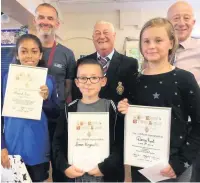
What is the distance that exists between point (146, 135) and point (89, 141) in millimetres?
288

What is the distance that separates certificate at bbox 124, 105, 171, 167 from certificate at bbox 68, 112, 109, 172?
111 millimetres

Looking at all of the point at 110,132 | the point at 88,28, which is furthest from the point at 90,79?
the point at 88,28

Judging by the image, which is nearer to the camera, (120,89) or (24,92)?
(24,92)

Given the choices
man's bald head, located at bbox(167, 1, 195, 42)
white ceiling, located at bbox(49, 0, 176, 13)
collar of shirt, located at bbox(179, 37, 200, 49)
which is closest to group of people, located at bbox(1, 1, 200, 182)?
collar of shirt, located at bbox(179, 37, 200, 49)

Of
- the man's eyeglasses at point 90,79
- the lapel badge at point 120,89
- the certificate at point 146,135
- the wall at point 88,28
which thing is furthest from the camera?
the wall at point 88,28

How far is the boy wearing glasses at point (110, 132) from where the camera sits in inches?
53.2

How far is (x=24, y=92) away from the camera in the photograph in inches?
60.7

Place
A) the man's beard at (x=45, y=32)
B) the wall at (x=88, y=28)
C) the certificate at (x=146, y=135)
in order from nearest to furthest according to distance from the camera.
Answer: the certificate at (x=146, y=135)
the man's beard at (x=45, y=32)
the wall at (x=88, y=28)

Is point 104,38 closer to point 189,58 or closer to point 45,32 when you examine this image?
point 45,32

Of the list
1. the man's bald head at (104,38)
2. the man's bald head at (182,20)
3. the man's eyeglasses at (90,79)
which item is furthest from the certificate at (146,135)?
the man's bald head at (182,20)

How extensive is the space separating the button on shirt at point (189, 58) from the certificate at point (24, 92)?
94 centimetres

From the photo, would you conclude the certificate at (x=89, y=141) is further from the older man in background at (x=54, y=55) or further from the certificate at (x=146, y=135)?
the older man in background at (x=54, y=55)

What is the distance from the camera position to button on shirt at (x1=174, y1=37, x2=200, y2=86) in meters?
1.86

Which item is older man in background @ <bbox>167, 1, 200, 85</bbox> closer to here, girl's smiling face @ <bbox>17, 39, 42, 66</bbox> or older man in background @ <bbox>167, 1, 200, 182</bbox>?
older man in background @ <bbox>167, 1, 200, 182</bbox>
